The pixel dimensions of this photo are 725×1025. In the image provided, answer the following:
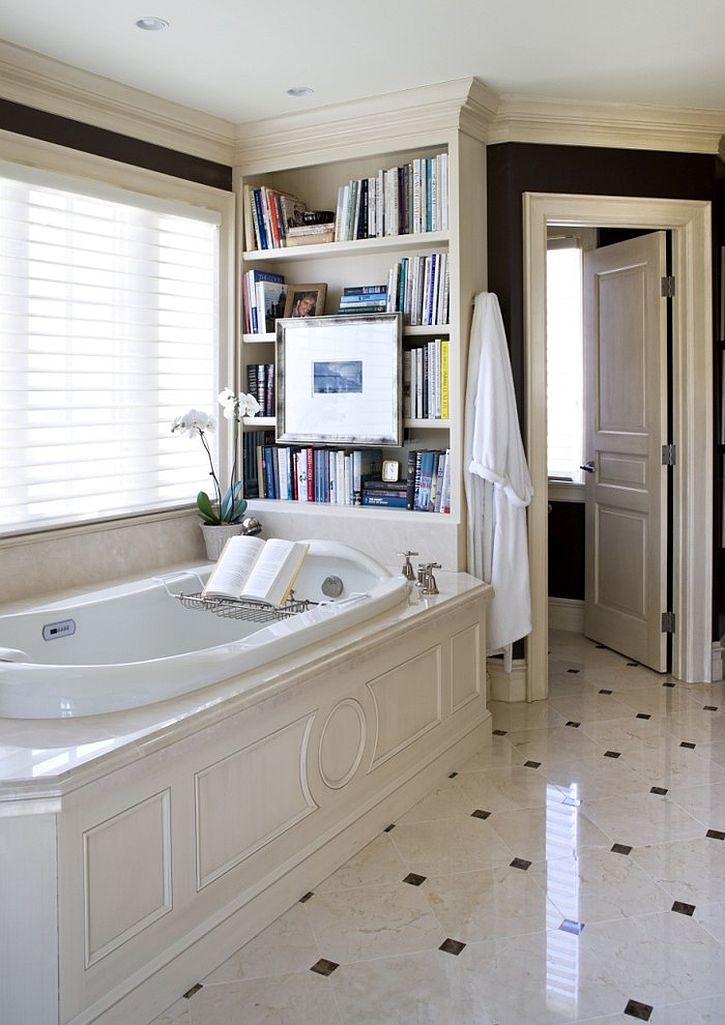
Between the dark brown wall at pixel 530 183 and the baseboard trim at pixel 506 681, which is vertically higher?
the dark brown wall at pixel 530 183

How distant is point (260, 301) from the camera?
4.48m

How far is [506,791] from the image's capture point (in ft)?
Answer: 10.9

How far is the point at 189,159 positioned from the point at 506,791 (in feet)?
9.69

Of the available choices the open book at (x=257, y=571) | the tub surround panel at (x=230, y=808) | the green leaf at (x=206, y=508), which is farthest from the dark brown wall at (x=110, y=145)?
the tub surround panel at (x=230, y=808)

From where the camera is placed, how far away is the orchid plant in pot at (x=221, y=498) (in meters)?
4.21

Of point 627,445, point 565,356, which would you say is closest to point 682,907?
point 627,445

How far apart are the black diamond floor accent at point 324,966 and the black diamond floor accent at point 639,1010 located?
672 millimetres

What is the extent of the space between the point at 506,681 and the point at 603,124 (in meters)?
2.43

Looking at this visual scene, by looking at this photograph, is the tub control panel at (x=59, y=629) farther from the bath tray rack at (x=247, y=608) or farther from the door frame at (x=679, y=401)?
the door frame at (x=679, y=401)

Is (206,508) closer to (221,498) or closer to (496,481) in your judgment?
(221,498)

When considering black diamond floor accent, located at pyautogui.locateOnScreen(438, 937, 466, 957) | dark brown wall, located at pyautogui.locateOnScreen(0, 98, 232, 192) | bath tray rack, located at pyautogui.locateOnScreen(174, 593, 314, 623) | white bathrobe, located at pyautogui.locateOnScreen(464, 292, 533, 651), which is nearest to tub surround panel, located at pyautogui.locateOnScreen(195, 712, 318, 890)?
black diamond floor accent, located at pyautogui.locateOnScreen(438, 937, 466, 957)

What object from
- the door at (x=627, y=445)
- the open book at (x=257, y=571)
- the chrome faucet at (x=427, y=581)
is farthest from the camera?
the door at (x=627, y=445)

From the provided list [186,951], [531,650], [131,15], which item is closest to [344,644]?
[186,951]

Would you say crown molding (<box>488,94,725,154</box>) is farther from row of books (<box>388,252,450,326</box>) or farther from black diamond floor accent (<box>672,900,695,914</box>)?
black diamond floor accent (<box>672,900,695,914</box>)
